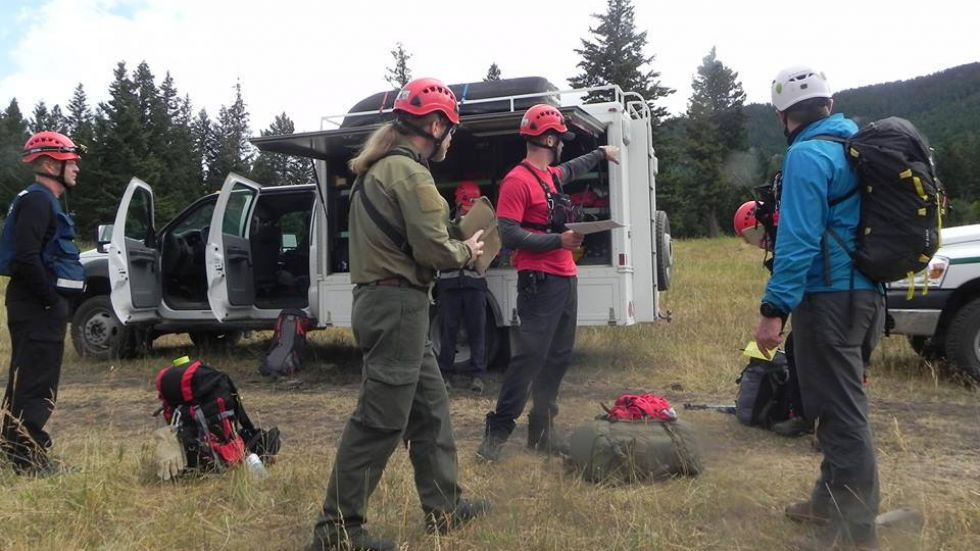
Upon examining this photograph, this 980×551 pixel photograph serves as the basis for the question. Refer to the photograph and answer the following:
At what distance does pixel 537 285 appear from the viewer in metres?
4.36

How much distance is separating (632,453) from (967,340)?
3.69 meters

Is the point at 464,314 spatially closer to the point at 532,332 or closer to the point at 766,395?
the point at 532,332

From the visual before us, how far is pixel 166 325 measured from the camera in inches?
349

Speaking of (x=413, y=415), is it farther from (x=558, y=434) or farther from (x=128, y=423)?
(x=128, y=423)

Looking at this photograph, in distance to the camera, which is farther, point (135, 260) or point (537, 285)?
point (135, 260)

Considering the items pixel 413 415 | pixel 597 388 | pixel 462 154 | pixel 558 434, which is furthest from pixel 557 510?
pixel 462 154

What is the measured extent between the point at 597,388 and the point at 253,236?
466cm

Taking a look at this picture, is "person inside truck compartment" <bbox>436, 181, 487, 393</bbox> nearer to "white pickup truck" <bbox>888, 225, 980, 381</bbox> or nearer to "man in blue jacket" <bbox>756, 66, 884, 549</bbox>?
"white pickup truck" <bbox>888, 225, 980, 381</bbox>

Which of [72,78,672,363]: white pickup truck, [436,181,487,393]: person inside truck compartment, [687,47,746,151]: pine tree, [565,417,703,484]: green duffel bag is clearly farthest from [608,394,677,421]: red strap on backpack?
[687,47,746,151]: pine tree

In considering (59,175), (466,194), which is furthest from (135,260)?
(59,175)

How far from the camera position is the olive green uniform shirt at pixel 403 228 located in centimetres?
290

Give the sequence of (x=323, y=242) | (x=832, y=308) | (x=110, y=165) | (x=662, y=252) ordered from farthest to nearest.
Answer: (x=110, y=165) < (x=323, y=242) < (x=662, y=252) < (x=832, y=308)

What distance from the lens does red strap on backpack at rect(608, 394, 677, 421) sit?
14.1 feet

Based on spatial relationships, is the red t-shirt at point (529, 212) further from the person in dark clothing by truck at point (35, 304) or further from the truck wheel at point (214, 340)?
the truck wheel at point (214, 340)
